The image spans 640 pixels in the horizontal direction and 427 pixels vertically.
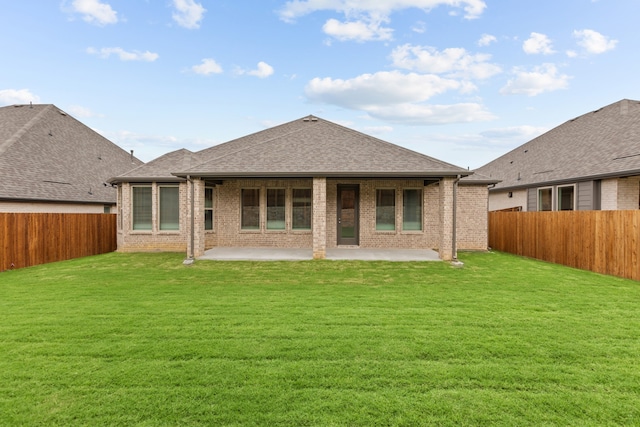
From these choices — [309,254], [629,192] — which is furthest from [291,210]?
[629,192]

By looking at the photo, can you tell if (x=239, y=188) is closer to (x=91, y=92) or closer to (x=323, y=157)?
(x=323, y=157)

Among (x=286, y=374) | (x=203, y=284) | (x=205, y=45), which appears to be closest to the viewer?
(x=286, y=374)

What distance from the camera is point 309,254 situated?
12.4 meters

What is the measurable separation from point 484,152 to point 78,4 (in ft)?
92.4

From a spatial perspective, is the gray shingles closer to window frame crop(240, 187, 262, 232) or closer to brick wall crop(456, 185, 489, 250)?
window frame crop(240, 187, 262, 232)

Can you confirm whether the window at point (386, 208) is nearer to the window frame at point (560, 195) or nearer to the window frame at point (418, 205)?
the window frame at point (418, 205)

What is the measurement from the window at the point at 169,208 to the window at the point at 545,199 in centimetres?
1700

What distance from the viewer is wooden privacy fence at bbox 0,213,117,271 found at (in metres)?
10.6

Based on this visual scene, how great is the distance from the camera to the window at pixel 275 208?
1415 centimetres

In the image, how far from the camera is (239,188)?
46.4 ft

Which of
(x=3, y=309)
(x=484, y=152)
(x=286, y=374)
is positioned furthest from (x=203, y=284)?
(x=484, y=152)

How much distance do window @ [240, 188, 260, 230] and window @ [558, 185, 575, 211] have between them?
13627 millimetres

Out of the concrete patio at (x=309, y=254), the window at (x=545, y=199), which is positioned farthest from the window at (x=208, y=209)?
the window at (x=545, y=199)

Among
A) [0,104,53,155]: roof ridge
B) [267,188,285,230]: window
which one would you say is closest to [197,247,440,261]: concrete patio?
[267,188,285,230]: window
